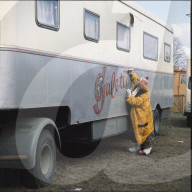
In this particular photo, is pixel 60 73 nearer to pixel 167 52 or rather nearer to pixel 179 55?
pixel 167 52

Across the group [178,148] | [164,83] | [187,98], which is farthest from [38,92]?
[187,98]

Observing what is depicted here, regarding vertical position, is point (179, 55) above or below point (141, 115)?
above

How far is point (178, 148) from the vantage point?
946 cm

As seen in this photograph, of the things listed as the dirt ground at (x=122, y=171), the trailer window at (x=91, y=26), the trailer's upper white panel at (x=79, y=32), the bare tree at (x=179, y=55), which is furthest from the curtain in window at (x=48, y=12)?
the bare tree at (x=179, y=55)

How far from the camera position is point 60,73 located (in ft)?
20.7

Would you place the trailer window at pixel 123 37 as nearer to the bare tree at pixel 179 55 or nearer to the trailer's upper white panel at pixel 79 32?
the trailer's upper white panel at pixel 79 32

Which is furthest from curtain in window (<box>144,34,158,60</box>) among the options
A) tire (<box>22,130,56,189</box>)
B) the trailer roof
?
tire (<box>22,130,56,189</box>)

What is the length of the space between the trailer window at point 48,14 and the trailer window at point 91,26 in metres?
1.00

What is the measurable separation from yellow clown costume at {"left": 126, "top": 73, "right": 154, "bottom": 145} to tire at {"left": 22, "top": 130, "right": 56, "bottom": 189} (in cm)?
319

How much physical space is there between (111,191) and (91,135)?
193 centimetres

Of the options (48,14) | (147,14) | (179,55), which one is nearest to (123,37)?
(147,14)

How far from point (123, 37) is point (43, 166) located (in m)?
4.09

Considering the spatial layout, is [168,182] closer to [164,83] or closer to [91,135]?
[91,135]

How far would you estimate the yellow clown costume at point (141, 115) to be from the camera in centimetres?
885
